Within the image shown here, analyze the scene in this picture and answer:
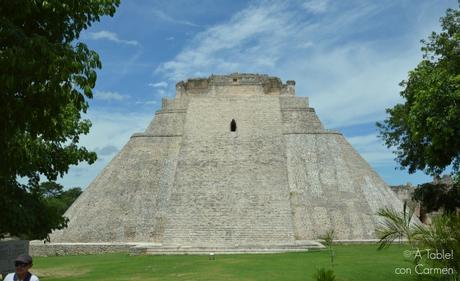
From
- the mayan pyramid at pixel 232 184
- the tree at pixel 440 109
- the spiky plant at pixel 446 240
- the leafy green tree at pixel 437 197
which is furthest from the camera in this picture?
the leafy green tree at pixel 437 197

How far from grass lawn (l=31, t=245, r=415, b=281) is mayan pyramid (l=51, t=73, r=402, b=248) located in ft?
8.19

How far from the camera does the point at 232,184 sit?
65.8ft

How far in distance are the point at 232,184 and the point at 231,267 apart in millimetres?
7953

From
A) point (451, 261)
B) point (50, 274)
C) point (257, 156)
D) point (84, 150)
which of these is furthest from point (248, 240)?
point (451, 261)

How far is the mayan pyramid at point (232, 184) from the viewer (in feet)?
60.0

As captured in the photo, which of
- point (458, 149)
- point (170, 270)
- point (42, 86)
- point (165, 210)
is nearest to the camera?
point (42, 86)

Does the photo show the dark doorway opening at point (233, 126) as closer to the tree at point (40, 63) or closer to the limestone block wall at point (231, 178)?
the limestone block wall at point (231, 178)

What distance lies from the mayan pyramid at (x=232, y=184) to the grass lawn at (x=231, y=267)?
2496 mm

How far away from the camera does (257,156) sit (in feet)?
70.2

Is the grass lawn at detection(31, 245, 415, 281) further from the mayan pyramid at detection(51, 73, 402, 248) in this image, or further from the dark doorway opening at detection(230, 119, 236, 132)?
the dark doorway opening at detection(230, 119, 236, 132)

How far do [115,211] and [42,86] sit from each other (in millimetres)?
15604

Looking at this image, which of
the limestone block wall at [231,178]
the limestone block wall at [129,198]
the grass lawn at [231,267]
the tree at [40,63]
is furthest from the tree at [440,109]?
the limestone block wall at [129,198]

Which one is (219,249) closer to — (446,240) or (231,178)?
(231,178)

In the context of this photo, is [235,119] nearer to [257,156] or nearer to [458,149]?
[257,156]
